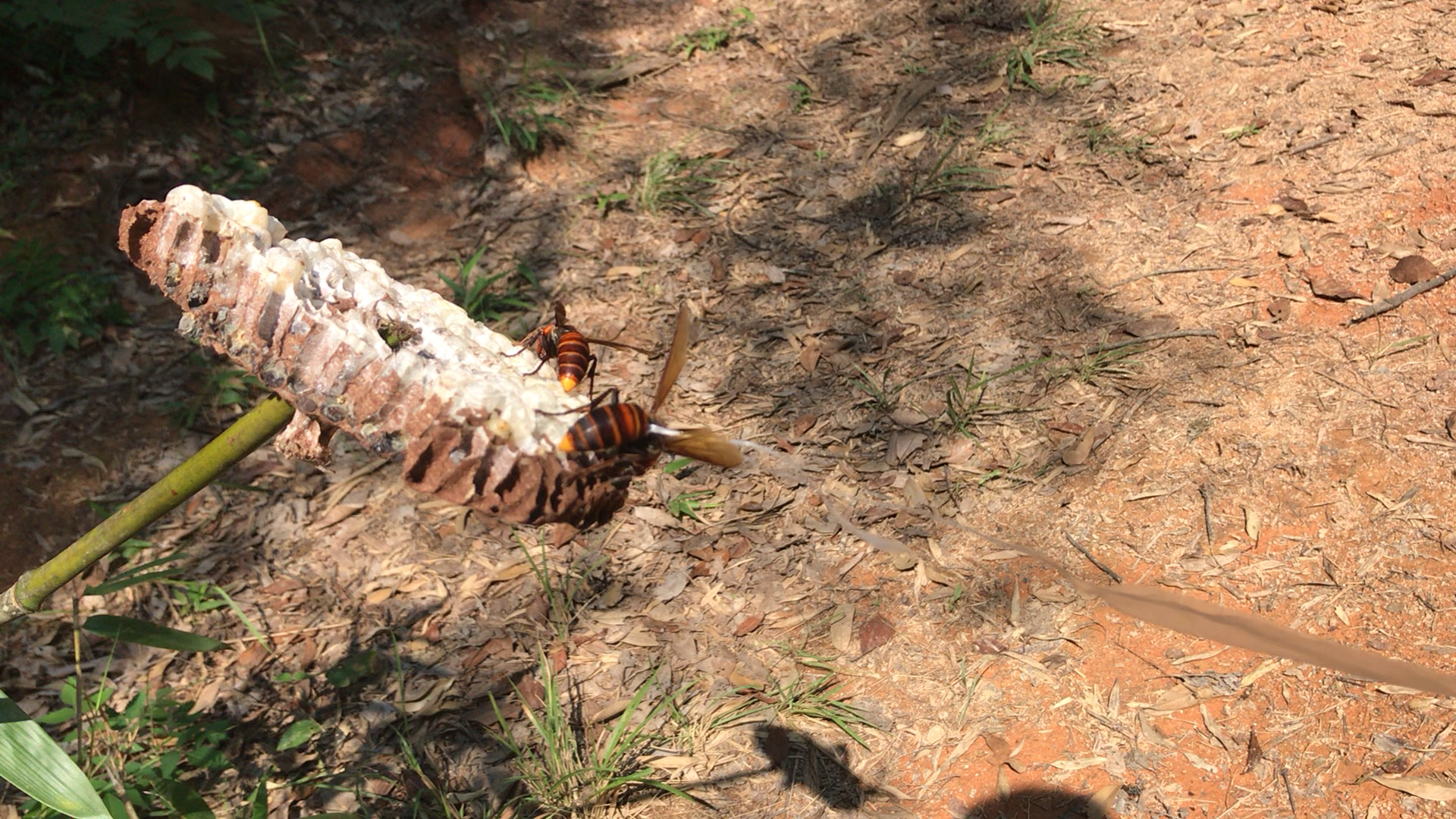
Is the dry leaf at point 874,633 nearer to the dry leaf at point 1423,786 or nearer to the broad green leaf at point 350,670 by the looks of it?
the dry leaf at point 1423,786

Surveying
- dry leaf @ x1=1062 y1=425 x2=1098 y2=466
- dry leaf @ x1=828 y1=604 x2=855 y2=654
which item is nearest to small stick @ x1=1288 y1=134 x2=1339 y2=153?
dry leaf @ x1=1062 y1=425 x2=1098 y2=466

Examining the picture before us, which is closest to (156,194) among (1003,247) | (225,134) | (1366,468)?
(225,134)

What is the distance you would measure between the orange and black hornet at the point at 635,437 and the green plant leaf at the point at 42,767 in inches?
35.6

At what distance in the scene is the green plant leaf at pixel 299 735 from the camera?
3.26 meters

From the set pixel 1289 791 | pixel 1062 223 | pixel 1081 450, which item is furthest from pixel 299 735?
pixel 1062 223

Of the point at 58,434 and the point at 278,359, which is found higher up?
the point at 278,359

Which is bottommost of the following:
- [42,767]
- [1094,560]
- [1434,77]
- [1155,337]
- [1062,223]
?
[1094,560]

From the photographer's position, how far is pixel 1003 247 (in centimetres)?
445

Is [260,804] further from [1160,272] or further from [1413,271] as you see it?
[1413,271]

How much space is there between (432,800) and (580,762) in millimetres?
469

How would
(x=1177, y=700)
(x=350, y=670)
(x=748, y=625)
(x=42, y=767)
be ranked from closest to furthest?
1. (x=42, y=767)
2. (x=1177, y=700)
3. (x=748, y=625)
4. (x=350, y=670)

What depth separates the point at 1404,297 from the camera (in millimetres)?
3678

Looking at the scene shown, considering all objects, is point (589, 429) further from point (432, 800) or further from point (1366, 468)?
point (1366, 468)

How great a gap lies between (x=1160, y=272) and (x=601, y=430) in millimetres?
3279
